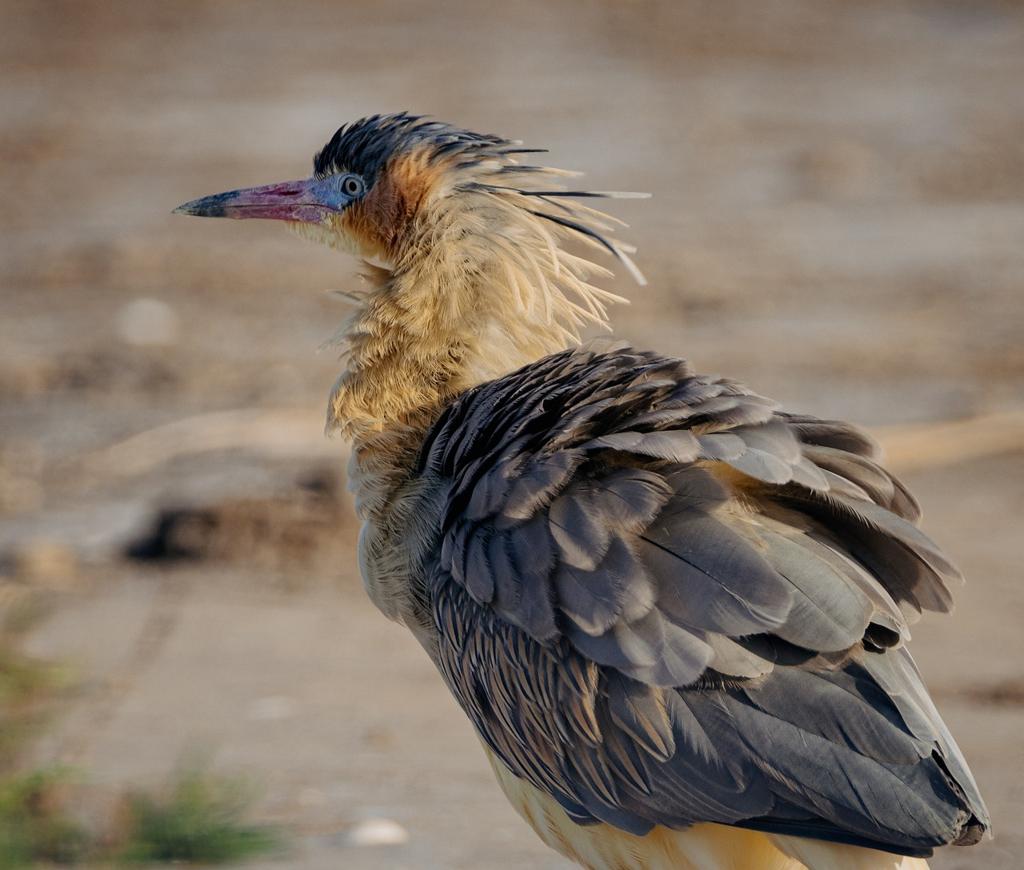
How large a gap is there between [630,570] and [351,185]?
181cm

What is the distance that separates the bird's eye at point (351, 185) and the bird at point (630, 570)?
0.72ft

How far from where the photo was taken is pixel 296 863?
545cm

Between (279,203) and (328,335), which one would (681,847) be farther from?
(328,335)

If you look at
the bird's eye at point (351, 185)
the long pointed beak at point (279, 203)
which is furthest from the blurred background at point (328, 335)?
the bird's eye at point (351, 185)

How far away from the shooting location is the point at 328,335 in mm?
11812

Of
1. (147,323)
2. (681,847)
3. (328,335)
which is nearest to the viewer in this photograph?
(681,847)

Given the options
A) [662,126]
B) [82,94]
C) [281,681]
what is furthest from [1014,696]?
[82,94]

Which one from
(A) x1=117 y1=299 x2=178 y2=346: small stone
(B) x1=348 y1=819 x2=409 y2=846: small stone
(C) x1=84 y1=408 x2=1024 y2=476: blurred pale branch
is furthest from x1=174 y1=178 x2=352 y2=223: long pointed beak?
(A) x1=117 y1=299 x2=178 y2=346: small stone

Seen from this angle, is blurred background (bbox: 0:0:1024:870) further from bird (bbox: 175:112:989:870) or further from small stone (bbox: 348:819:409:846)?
bird (bbox: 175:112:989:870)

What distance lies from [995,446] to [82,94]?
11942mm

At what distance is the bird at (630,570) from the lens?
155 inches

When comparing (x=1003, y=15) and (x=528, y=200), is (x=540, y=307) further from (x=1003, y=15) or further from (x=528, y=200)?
(x=1003, y=15)

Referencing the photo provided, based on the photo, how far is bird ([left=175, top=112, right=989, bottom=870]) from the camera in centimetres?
393

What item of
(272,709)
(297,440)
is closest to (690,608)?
(272,709)
